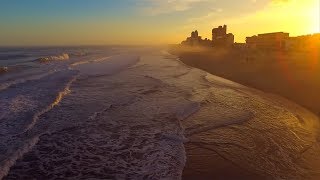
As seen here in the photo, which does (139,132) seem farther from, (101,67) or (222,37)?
(222,37)

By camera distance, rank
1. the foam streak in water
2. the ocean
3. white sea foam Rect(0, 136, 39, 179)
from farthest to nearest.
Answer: the foam streak in water, the ocean, white sea foam Rect(0, 136, 39, 179)

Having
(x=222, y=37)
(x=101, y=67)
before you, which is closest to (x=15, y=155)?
(x=101, y=67)

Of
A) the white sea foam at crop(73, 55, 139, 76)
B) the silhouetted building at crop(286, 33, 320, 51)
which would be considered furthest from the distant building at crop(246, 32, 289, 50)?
the white sea foam at crop(73, 55, 139, 76)

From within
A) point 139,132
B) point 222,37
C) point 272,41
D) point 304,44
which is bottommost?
point 139,132

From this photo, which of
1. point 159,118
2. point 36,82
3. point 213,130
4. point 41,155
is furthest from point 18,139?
point 36,82

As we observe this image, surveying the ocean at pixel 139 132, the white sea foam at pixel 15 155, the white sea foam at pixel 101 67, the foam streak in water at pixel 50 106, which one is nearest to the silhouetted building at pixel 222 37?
the white sea foam at pixel 101 67

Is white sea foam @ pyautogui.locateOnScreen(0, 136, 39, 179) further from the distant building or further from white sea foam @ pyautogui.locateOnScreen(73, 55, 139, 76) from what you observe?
the distant building
